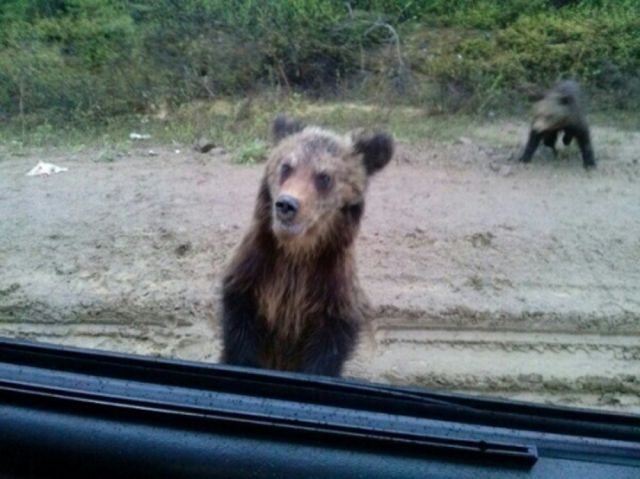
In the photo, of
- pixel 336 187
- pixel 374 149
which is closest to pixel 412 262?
pixel 374 149

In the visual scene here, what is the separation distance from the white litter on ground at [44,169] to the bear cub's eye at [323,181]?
102 inches

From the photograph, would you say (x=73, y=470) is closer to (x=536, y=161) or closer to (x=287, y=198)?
(x=287, y=198)

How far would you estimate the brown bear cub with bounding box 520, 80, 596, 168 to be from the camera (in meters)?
6.22

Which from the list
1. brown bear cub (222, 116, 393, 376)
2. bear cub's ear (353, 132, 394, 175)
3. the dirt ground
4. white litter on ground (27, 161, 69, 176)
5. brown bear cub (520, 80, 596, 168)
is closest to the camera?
brown bear cub (222, 116, 393, 376)

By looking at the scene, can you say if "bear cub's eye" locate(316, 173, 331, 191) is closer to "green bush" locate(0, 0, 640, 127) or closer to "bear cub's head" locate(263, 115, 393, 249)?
"bear cub's head" locate(263, 115, 393, 249)

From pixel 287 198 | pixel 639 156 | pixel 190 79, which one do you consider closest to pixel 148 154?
pixel 190 79

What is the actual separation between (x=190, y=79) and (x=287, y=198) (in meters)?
3.92

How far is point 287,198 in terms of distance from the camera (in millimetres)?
2936

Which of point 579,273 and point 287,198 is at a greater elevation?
point 287,198

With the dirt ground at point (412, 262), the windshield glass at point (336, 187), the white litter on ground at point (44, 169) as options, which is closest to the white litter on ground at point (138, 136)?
the windshield glass at point (336, 187)

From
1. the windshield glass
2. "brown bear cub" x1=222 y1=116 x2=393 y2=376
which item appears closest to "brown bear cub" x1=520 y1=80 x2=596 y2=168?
the windshield glass

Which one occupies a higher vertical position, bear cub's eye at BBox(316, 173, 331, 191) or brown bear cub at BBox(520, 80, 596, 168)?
bear cub's eye at BBox(316, 173, 331, 191)

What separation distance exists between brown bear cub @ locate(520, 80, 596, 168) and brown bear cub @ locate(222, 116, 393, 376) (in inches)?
128

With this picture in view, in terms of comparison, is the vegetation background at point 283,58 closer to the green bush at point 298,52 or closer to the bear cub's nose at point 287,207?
the green bush at point 298,52
